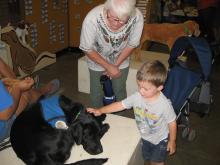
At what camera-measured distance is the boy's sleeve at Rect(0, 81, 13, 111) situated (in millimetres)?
1320

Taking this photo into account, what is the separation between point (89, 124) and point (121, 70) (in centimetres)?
70

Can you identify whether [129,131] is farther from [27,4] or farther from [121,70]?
[27,4]

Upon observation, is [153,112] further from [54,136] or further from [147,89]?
[54,136]

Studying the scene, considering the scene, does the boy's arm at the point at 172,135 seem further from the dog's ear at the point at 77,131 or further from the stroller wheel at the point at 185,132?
the stroller wheel at the point at 185,132

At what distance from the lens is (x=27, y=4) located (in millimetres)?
3164

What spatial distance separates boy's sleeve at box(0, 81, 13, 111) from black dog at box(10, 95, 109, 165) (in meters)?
0.10

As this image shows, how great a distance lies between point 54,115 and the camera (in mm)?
1292

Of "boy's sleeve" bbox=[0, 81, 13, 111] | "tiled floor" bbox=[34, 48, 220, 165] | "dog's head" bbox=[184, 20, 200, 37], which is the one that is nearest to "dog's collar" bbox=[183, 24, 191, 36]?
"dog's head" bbox=[184, 20, 200, 37]

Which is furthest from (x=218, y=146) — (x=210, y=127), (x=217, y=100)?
(x=217, y=100)

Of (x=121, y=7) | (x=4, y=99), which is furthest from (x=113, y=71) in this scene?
(x=4, y=99)

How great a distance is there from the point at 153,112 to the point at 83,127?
36 cm

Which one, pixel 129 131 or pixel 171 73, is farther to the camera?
pixel 171 73

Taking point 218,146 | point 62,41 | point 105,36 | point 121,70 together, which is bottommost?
point 218,146

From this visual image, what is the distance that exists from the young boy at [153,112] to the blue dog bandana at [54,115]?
178mm
